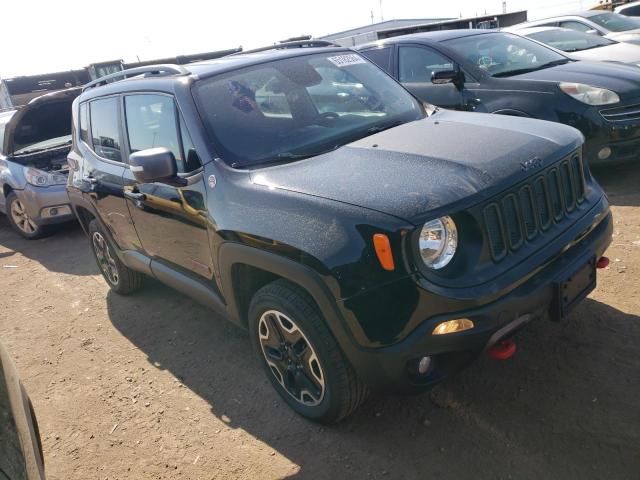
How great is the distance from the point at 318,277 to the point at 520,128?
147cm

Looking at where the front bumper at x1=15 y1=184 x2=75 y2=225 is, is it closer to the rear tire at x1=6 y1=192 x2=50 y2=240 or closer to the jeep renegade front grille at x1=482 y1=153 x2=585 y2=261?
the rear tire at x1=6 y1=192 x2=50 y2=240

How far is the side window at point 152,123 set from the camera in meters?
3.26

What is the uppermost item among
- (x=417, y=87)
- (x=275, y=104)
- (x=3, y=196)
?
(x=275, y=104)

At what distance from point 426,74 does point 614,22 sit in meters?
6.77

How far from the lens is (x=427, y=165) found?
8.23 feet

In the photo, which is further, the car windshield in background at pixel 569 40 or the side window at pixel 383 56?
the car windshield in background at pixel 569 40

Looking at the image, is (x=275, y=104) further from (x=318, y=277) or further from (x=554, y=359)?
(x=554, y=359)

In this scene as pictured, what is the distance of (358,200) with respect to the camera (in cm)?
232

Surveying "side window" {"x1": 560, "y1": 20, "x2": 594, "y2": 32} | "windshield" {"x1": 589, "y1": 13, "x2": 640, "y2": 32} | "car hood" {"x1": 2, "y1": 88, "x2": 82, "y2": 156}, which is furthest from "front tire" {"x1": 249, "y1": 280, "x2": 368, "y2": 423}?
"windshield" {"x1": 589, "y1": 13, "x2": 640, "y2": 32}

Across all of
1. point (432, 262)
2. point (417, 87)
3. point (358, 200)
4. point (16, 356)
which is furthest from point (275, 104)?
point (417, 87)

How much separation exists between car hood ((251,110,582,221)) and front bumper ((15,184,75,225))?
17.2 ft

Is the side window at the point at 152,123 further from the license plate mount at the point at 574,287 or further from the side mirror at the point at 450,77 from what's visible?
the side mirror at the point at 450,77

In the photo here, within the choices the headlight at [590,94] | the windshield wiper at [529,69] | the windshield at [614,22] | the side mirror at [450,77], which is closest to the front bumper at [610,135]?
the headlight at [590,94]

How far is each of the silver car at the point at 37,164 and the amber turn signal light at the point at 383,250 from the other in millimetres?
6045
